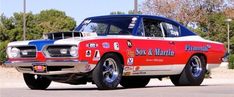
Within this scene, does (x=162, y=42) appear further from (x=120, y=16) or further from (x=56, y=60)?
(x=56, y=60)

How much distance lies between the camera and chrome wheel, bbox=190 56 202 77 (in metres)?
15.6

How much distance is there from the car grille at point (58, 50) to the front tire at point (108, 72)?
0.64 meters

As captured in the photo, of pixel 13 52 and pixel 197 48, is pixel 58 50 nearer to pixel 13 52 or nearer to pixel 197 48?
pixel 13 52

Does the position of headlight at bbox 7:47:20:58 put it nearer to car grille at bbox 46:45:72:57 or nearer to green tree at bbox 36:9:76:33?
car grille at bbox 46:45:72:57

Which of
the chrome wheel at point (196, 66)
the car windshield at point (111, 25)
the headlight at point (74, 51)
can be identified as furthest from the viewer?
the chrome wheel at point (196, 66)

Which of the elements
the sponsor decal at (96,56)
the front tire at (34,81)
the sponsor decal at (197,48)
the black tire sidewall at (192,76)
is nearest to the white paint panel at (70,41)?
the sponsor decal at (96,56)

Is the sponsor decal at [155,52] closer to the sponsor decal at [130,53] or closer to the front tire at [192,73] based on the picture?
the sponsor decal at [130,53]

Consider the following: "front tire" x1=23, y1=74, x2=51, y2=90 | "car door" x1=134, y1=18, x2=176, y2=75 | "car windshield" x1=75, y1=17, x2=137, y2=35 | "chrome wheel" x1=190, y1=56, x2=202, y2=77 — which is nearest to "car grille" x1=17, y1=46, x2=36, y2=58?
"front tire" x1=23, y1=74, x2=51, y2=90

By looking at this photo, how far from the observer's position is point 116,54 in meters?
13.4

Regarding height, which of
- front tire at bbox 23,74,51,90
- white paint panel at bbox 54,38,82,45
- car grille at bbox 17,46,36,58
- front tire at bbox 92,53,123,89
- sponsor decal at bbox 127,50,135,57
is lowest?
front tire at bbox 23,74,51,90

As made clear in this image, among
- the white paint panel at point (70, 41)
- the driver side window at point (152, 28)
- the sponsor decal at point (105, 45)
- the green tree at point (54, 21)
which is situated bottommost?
the green tree at point (54, 21)

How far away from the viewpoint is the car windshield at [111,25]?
14156mm

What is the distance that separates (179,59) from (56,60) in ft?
11.1

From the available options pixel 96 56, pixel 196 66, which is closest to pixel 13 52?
pixel 96 56
